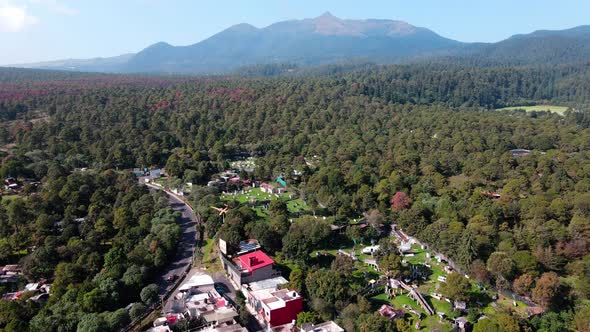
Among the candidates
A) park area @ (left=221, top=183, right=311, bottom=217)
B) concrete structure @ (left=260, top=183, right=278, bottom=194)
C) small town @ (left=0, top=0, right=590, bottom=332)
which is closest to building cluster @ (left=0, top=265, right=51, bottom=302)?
small town @ (left=0, top=0, right=590, bottom=332)

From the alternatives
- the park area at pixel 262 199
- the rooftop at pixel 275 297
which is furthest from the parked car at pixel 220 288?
the park area at pixel 262 199

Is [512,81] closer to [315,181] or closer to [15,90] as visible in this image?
[315,181]

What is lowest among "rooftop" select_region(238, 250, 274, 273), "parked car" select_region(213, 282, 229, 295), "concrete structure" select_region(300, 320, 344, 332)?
"parked car" select_region(213, 282, 229, 295)

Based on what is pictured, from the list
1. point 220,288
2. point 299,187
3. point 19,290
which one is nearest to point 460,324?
point 220,288

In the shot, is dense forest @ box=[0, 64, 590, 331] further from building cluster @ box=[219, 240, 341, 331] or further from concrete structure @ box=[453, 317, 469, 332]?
concrete structure @ box=[453, 317, 469, 332]

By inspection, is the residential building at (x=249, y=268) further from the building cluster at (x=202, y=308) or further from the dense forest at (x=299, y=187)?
the dense forest at (x=299, y=187)

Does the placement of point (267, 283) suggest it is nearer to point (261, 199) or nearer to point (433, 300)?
point (433, 300)
